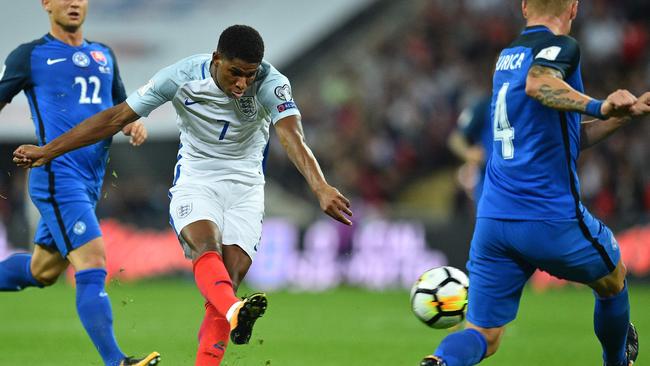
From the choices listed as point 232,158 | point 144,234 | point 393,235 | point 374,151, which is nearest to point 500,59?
point 232,158

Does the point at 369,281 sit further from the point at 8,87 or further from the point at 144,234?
the point at 8,87

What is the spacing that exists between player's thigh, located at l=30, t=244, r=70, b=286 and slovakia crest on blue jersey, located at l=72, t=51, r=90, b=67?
1287 mm

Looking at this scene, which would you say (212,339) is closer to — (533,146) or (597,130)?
(533,146)

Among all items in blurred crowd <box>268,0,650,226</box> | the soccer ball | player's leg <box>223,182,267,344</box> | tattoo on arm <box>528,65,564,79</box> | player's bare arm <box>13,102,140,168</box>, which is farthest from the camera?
blurred crowd <box>268,0,650,226</box>

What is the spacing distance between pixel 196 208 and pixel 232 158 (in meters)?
0.48

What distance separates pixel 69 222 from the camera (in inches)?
276

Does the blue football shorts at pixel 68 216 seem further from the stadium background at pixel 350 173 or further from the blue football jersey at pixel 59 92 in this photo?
the stadium background at pixel 350 173

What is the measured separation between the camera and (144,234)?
57.4ft

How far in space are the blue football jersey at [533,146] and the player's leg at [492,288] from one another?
0.47 feet

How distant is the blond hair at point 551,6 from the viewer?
570cm

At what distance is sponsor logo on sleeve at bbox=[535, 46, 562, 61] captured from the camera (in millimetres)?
5428

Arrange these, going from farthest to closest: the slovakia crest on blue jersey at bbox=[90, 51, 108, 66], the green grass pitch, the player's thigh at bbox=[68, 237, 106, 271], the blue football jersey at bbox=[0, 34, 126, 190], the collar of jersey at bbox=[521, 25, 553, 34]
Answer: the green grass pitch, the slovakia crest on blue jersey at bbox=[90, 51, 108, 66], the blue football jersey at bbox=[0, 34, 126, 190], the player's thigh at bbox=[68, 237, 106, 271], the collar of jersey at bbox=[521, 25, 553, 34]

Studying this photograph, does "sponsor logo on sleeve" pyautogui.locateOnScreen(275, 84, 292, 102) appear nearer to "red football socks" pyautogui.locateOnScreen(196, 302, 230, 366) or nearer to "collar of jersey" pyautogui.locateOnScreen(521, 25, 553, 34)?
"red football socks" pyautogui.locateOnScreen(196, 302, 230, 366)

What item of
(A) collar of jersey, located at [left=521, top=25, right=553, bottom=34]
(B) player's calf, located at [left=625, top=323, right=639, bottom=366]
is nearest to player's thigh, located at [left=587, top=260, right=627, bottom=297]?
(B) player's calf, located at [left=625, top=323, right=639, bottom=366]
